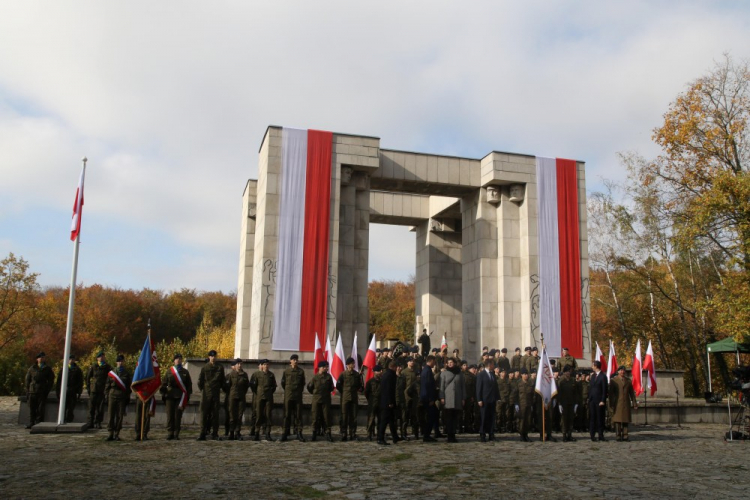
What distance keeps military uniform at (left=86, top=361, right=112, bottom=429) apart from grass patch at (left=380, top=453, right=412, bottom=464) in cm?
768

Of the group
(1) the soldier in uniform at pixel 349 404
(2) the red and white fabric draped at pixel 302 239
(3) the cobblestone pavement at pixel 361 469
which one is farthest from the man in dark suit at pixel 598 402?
(2) the red and white fabric draped at pixel 302 239

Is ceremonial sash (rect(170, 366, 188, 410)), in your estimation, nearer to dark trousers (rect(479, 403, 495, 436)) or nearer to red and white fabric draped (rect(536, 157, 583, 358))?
dark trousers (rect(479, 403, 495, 436))

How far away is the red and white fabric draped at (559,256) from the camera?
25.2 m

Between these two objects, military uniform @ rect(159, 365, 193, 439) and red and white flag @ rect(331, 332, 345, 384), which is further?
red and white flag @ rect(331, 332, 345, 384)

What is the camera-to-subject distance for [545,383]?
1487cm

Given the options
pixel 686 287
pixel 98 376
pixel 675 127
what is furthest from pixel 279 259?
pixel 686 287

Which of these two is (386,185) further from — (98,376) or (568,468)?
(568,468)

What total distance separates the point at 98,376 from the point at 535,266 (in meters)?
16.3

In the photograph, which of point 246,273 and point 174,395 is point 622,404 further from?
point 246,273

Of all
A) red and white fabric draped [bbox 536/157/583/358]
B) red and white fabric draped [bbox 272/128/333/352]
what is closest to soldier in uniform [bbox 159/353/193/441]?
red and white fabric draped [bbox 272/128/333/352]

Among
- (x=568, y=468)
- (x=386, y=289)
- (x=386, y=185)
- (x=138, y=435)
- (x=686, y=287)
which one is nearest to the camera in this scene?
(x=568, y=468)

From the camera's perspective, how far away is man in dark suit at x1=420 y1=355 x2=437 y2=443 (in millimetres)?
13829

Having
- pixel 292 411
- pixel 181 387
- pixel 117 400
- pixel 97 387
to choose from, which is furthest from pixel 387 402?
pixel 97 387

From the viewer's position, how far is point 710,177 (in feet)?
95.6
